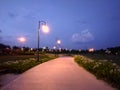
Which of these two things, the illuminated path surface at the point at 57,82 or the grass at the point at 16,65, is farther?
the grass at the point at 16,65

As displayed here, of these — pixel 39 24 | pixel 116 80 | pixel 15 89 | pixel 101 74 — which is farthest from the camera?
pixel 39 24

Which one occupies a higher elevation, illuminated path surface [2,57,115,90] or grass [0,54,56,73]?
grass [0,54,56,73]

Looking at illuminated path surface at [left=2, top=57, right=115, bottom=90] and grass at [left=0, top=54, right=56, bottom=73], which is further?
grass at [left=0, top=54, right=56, bottom=73]

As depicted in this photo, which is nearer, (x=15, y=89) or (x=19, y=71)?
(x=15, y=89)

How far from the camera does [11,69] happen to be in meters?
26.4

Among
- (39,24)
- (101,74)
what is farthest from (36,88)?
(39,24)

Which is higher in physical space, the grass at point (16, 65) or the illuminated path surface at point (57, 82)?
the grass at point (16, 65)

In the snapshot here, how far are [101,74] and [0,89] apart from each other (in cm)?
934

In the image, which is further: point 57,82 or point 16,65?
point 16,65

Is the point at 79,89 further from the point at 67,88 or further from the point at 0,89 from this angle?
the point at 0,89

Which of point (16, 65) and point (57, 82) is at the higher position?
point (16, 65)

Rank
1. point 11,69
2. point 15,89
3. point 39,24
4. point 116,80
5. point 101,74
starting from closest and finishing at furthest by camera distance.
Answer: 1. point 15,89
2. point 116,80
3. point 101,74
4. point 11,69
5. point 39,24

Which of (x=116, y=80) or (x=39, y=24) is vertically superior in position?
(x=39, y=24)

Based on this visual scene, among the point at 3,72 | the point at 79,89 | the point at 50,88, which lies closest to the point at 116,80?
the point at 79,89
